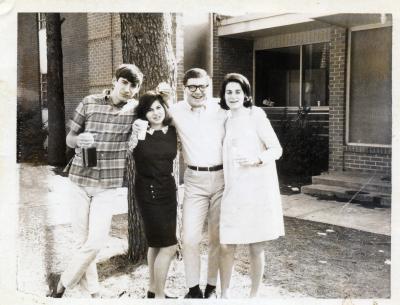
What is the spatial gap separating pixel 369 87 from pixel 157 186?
4.76 meters

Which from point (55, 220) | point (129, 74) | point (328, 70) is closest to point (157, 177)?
point (129, 74)

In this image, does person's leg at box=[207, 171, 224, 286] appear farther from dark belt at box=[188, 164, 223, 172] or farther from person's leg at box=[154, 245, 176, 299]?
person's leg at box=[154, 245, 176, 299]

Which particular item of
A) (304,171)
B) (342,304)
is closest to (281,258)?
(342,304)

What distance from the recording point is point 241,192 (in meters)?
2.90

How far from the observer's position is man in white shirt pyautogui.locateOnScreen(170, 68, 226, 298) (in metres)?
2.98

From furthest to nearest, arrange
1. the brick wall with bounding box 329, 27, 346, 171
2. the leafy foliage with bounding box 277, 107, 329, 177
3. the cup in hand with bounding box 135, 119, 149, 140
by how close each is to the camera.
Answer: the leafy foliage with bounding box 277, 107, 329, 177, the brick wall with bounding box 329, 27, 346, 171, the cup in hand with bounding box 135, 119, 149, 140

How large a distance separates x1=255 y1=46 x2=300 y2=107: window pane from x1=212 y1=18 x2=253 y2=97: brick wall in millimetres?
243

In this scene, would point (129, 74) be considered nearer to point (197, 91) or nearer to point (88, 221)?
point (197, 91)

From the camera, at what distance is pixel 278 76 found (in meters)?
9.32

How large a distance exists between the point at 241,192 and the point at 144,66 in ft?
4.71

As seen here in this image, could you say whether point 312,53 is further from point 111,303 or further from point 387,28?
point 111,303

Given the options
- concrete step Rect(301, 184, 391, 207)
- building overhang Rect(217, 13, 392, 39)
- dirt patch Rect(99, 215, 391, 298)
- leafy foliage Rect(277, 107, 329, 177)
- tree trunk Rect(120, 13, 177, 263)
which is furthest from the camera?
leafy foliage Rect(277, 107, 329, 177)

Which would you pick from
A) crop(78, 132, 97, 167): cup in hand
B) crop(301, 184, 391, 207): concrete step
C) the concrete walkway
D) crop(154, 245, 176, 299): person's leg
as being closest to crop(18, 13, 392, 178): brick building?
crop(301, 184, 391, 207): concrete step

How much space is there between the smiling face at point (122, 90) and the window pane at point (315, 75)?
6297 millimetres
